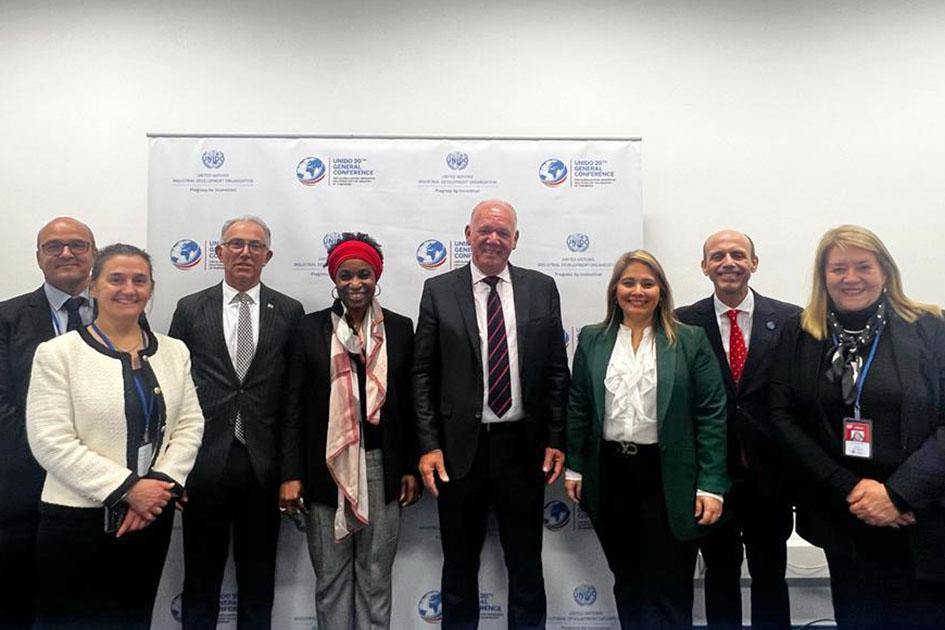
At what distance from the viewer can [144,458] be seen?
1954mm

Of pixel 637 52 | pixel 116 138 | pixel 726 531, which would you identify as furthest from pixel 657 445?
pixel 116 138

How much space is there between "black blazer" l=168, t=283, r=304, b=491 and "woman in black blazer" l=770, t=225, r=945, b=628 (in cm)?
191

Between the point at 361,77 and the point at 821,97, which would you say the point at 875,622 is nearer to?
the point at 821,97

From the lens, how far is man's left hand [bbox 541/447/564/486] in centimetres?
235

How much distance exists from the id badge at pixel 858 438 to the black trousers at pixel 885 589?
0.84 ft

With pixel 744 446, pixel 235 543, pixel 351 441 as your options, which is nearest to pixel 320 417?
pixel 351 441

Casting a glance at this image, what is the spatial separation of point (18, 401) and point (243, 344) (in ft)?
2.73

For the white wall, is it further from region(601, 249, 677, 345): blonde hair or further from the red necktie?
region(601, 249, 677, 345): blonde hair

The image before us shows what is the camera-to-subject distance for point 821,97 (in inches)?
→ 126

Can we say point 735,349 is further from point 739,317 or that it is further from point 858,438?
point 858,438

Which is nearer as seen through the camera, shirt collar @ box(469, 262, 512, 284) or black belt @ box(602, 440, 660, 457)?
black belt @ box(602, 440, 660, 457)

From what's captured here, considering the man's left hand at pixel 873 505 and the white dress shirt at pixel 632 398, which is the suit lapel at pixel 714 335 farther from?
the man's left hand at pixel 873 505

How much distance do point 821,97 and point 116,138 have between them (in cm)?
377

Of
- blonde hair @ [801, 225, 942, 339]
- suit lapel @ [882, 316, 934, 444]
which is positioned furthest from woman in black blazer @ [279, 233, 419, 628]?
suit lapel @ [882, 316, 934, 444]
